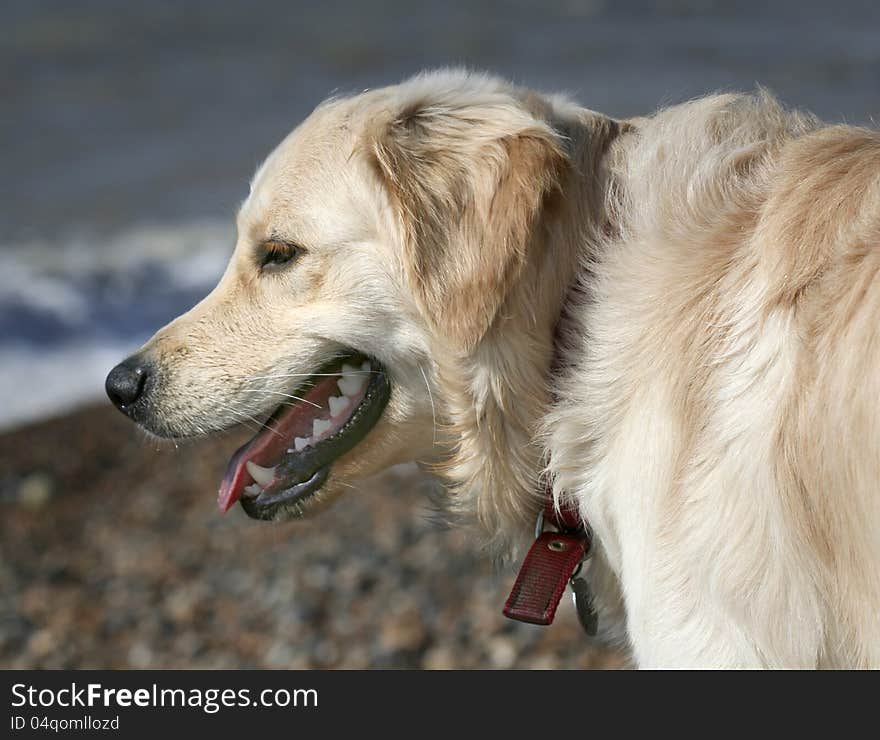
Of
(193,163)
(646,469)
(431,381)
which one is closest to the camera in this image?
(646,469)

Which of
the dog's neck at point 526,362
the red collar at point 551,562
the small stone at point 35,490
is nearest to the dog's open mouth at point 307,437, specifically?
the dog's neck at point 526,362

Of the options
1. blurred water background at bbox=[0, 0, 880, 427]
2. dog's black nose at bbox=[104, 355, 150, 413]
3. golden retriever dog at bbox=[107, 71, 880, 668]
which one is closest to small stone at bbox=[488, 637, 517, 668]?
golden retriever dog at bbox=[107, 71, 880, 668]

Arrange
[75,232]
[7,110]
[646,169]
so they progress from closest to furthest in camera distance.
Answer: [646,169] → [75,232] → [7,110]

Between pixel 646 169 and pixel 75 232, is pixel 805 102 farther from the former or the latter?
pixel 646 169

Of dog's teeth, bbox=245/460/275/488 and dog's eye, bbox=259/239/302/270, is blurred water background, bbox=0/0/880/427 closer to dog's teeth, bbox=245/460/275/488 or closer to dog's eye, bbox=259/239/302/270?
dog's teeth, bbox=245/460/275/488

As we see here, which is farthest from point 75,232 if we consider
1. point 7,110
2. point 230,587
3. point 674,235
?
point 674,235

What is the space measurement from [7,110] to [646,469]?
1133 centimetres

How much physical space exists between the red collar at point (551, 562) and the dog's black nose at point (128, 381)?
109 cm

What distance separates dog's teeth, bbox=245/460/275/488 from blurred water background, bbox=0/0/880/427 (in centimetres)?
407

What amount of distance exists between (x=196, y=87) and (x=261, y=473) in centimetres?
1054

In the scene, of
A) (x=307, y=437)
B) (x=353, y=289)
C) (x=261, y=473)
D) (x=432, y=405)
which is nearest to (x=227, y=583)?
(x=261, y=473)

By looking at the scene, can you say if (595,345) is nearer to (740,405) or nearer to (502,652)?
(740,405)

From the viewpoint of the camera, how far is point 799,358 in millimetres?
2086

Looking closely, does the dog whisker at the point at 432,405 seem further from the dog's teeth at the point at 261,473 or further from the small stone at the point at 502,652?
the small stone at the point at 502,652
